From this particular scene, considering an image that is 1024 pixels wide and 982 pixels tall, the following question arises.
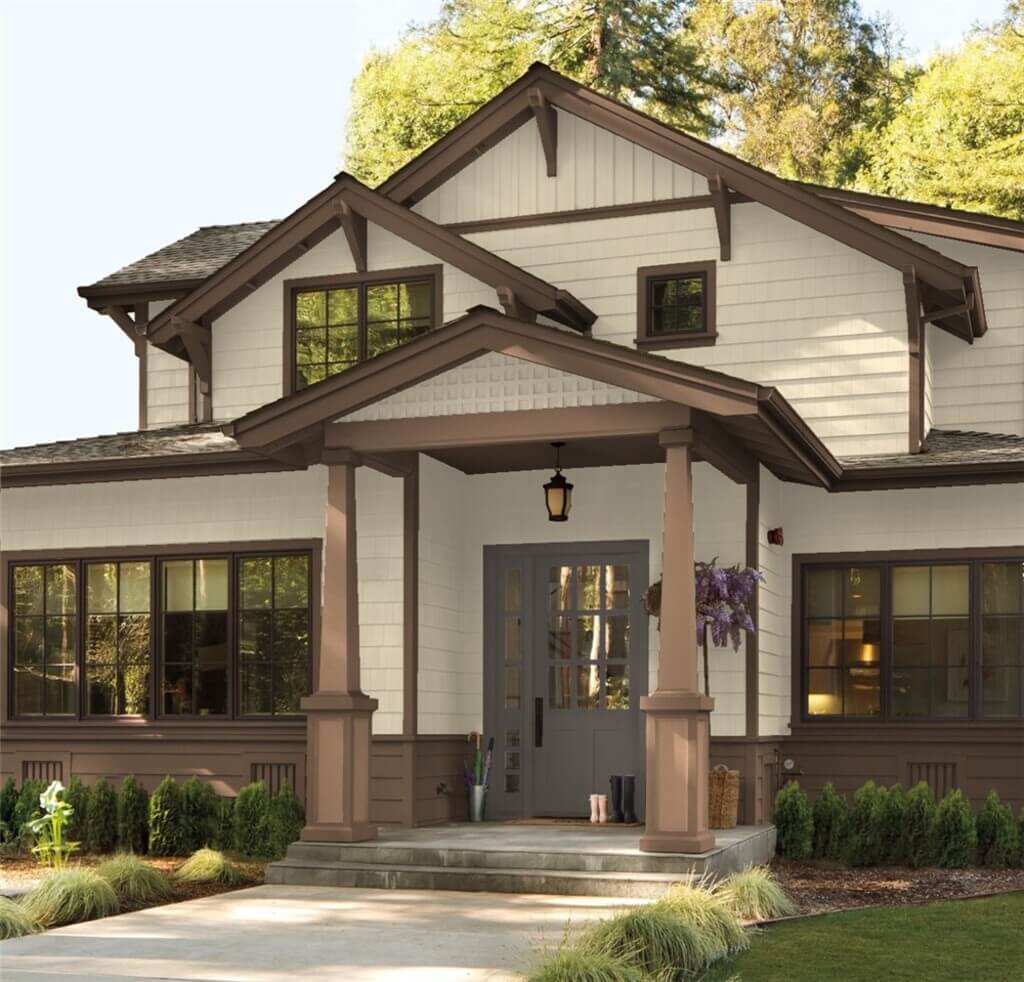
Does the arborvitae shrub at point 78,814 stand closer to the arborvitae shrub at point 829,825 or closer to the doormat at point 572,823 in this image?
the doormat at point 572,823

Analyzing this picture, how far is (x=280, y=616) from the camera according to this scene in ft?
45.3

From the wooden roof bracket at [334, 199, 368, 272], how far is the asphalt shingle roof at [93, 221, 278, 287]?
2.03m

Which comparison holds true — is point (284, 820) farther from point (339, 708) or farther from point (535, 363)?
point (535, 363)

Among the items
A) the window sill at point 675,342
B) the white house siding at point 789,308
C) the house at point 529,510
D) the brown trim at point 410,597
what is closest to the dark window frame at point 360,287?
the house at point 529,510

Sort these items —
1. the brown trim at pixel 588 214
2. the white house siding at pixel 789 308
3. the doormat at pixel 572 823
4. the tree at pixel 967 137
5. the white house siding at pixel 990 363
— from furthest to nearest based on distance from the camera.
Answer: the tree at pixel 967 137 < the white house siding at pixel 990 363 < the brown trim at pixel 588 214 < the white house siding at pixel 789 308 < the doormat at pixel 572 823

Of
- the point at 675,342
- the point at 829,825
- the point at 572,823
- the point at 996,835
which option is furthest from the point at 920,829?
the point at 675,342

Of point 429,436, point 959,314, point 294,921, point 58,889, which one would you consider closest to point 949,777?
point 959,314

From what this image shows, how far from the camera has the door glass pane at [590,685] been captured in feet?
44.4

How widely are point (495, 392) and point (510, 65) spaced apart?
2596 cm

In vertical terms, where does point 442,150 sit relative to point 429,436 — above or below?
above

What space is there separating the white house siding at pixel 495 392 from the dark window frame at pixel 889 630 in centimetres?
365

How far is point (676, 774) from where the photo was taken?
34.7 ft

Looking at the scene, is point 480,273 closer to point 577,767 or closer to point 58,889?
point 577,767

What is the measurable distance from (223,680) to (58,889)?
439 cm
